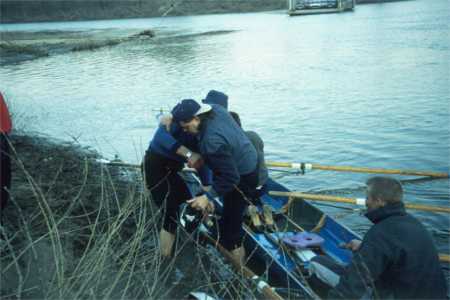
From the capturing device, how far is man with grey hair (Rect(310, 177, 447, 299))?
380 cm

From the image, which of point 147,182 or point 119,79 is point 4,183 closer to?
point 147,182

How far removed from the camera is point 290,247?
6.29 meters

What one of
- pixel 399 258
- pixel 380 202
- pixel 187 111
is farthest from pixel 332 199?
pixel 399 258

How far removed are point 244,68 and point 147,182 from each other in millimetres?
21506

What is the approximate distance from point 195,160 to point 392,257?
248cm

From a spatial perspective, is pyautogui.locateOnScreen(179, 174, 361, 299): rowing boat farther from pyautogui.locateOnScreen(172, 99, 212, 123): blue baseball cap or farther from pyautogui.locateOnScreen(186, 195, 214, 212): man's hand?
pyautogui.locateOnScreen(172, 99, 212, 123): blue baseball cap

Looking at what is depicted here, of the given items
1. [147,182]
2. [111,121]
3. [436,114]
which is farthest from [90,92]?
[147,182]

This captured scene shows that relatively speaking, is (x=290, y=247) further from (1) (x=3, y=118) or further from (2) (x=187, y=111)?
(1) (x=3, y=118)

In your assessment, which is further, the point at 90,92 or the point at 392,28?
the point at 392,28

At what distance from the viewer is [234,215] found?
572 cm

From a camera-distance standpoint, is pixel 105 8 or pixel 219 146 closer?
pixel 219 146

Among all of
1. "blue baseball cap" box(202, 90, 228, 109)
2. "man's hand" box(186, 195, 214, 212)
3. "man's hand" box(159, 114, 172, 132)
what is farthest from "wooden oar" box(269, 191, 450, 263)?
"man's hand" box(159, 114, 172, 132)

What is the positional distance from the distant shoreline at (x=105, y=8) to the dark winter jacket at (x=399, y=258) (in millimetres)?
72082

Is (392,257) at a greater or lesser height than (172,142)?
lesser
